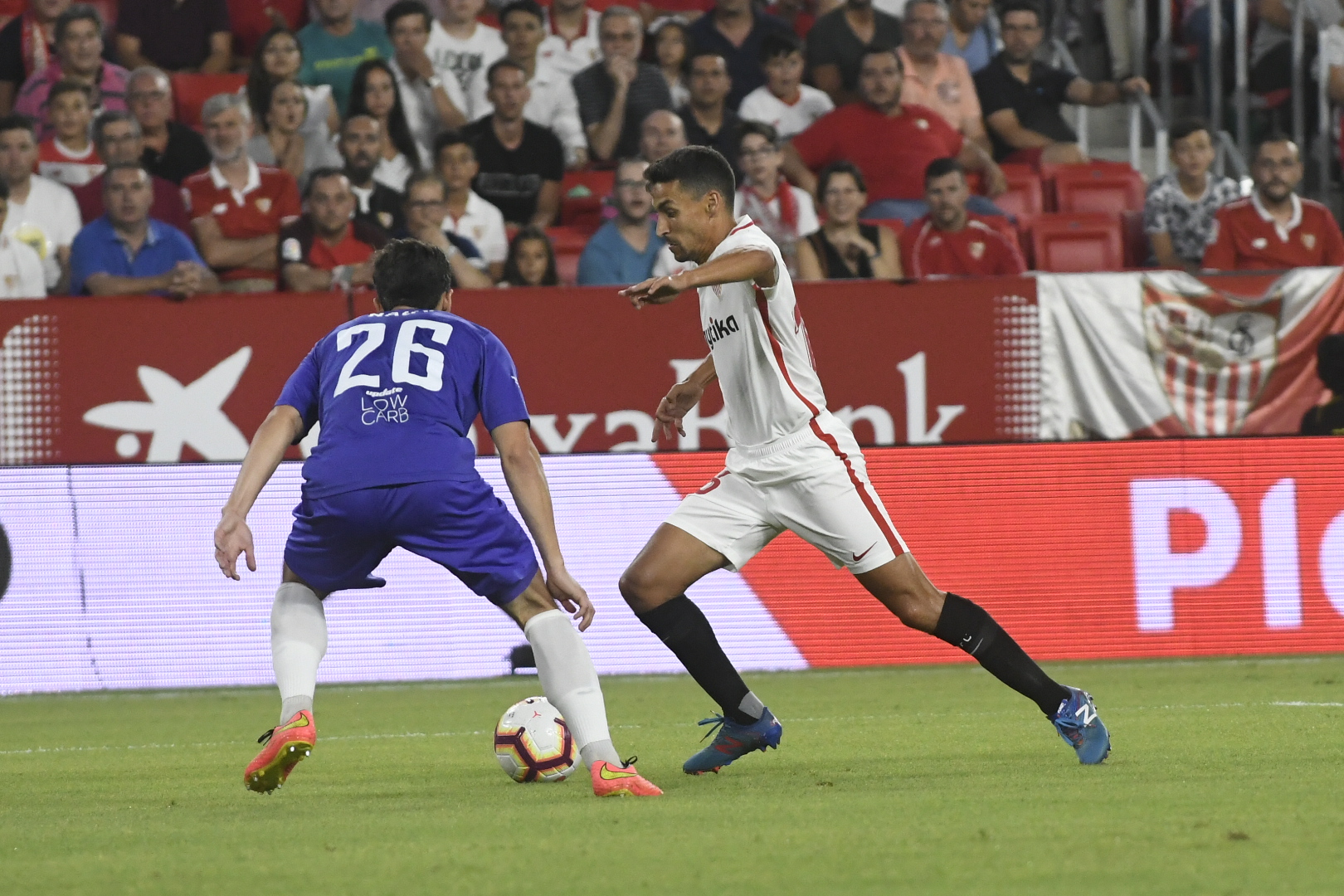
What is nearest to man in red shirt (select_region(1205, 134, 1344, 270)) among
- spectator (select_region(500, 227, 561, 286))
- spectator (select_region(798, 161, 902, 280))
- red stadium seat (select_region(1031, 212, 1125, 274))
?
red stadium seat (select_region(1031, 212, 1125, 274))

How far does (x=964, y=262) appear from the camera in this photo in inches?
498

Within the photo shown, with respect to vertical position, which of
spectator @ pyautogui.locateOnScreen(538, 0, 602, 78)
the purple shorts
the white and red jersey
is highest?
spectator @ pyautogui.locateOnScreen(538, 0, 602, 78)

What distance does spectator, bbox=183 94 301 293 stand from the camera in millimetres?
12375

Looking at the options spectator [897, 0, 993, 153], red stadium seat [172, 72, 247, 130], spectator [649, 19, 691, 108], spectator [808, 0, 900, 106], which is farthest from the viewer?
spectator [808, 0, 900, 106]

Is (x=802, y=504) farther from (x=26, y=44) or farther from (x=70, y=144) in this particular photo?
(x=26, y=44)

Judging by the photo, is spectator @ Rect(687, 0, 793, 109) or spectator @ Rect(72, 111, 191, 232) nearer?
spectator @ Rect(72, 111, 191, 232)

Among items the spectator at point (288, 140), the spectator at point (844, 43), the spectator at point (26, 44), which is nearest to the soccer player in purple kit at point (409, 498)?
the spectator at point (288, 140)

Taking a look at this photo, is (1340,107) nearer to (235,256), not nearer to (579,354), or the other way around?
(579,354)

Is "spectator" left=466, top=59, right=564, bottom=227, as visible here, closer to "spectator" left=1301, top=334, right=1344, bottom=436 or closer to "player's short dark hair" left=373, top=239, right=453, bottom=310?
"spectator" left=1301, top=334, right=1344, bottom=436

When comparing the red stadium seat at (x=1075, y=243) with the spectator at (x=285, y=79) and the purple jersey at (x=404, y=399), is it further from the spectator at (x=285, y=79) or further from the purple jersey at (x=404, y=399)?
the purple jersey at (x=404, y=399)

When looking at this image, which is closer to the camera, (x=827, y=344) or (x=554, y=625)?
(x=554, y=625)

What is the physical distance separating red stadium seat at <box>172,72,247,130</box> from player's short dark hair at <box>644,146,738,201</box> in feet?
27.0

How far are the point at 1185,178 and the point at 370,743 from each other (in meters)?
7.95

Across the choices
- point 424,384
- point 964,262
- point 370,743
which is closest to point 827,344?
point 964,262
